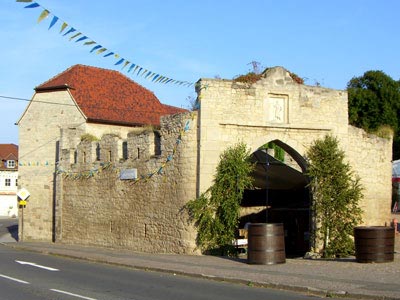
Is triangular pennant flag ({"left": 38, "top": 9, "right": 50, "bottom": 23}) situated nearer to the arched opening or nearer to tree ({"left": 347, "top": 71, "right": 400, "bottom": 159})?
the arched opening

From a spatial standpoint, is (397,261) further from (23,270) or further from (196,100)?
(23,270)

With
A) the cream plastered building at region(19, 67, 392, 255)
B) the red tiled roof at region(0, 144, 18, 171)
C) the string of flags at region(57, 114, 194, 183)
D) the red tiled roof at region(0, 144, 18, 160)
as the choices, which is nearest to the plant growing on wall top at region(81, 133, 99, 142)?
the cream plastered building at region(19, 67, 392, 255)

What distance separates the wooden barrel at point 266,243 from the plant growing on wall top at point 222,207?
2903 millimetres

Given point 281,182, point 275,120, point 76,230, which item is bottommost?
point 76,230

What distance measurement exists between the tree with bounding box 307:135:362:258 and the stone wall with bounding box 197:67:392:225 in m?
0.79

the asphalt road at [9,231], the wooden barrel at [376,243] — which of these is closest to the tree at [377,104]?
the asphalt road at [9,231]

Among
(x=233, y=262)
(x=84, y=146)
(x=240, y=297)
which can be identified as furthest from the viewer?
(x=84, y=146)

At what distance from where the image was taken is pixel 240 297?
36.5 ft

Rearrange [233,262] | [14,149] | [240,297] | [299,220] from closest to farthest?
[240,297] < [233,262] < [299,220] < [14,149]

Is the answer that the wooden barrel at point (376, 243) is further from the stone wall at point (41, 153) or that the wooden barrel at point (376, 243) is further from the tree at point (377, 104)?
the tree at point (377, 104)

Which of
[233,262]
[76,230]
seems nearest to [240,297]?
[233,262]

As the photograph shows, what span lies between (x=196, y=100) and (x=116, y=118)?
447 inches

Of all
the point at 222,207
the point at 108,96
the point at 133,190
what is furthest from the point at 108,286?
the point at 108,96

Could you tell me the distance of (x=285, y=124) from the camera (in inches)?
809
